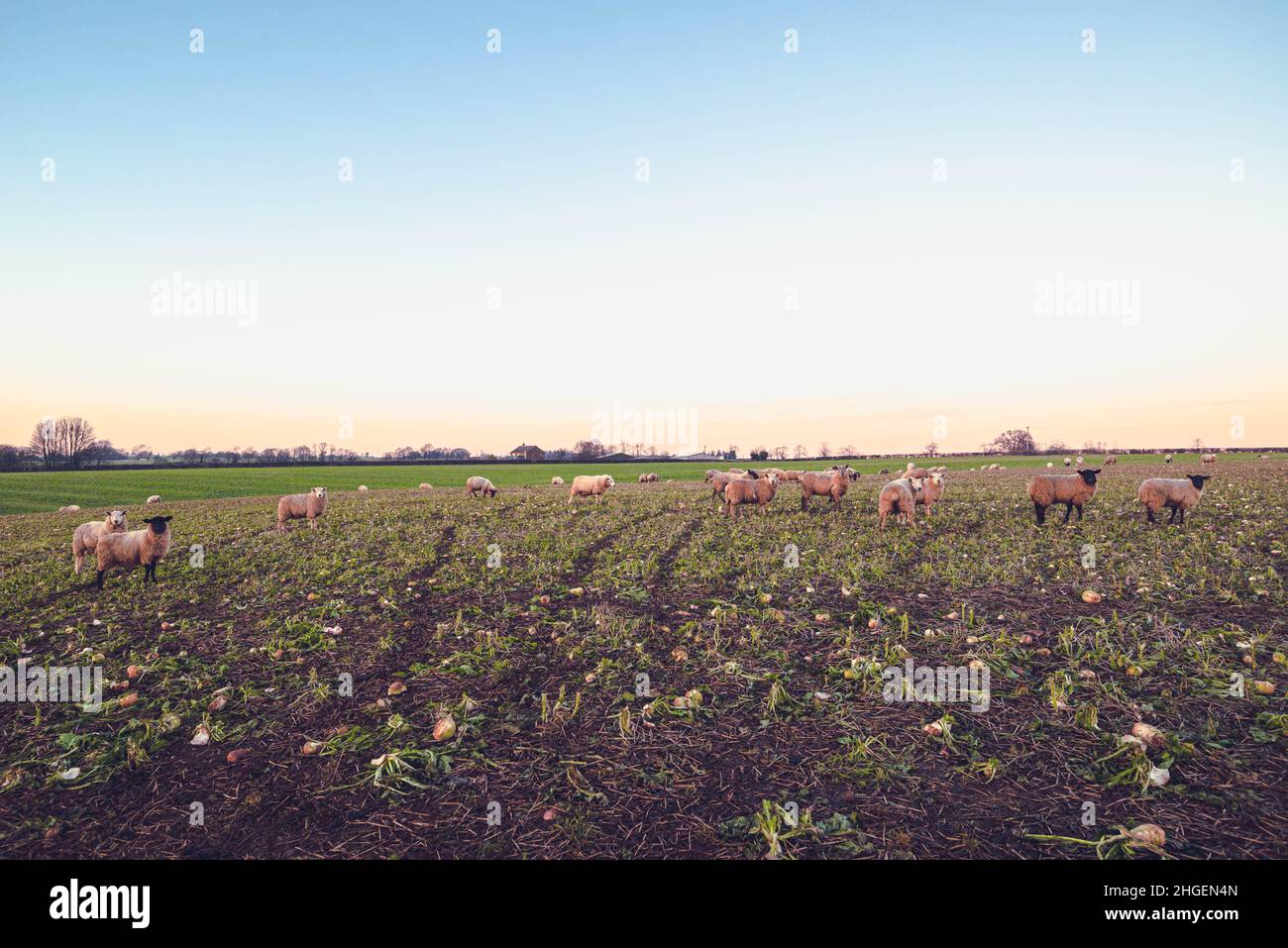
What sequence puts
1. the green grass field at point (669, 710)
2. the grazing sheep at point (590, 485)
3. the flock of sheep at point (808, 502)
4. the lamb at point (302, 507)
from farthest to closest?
1. the grazing sheep at point (590, 485)
2. the lamb at point (302, 507)
3. the flock of sheep at point (808, 502)
4. the green grass field at point (669, 710)

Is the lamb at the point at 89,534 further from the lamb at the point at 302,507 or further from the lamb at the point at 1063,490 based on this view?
the lamb at the point at 1063,490

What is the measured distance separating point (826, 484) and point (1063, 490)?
758 centimetres

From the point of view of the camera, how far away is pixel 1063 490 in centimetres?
1652

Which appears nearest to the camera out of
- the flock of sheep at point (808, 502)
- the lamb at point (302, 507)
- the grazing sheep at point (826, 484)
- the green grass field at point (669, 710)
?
the green grass field at point (669, 710)

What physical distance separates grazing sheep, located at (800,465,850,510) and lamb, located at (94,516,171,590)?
19669 mm

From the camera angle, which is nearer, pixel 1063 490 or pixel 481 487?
pixel 1063 490

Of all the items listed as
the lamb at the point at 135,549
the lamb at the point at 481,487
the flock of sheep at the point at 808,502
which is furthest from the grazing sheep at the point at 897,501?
the lamb at the point at 481,487

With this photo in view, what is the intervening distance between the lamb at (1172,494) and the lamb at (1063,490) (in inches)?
51.4

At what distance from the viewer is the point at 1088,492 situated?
53.5 ft

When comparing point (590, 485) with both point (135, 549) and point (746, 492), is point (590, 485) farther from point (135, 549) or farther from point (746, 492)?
point (135, 549)

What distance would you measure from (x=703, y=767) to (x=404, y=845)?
8.77ft

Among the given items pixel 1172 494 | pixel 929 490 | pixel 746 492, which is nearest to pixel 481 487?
pixel 746 492

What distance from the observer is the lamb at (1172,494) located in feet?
50.3
